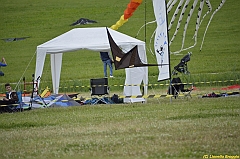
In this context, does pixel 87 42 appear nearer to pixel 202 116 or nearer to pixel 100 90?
pixel 100 90

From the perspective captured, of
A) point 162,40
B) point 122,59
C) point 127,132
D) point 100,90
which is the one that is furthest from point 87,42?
point 127,132

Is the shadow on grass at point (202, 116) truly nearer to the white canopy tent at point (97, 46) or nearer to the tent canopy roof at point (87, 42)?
the white canopy tent at point (97, 46)

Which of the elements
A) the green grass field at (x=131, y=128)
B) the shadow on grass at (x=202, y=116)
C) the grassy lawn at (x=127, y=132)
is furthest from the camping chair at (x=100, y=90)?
the shadow on grass at (x=202, y=116)

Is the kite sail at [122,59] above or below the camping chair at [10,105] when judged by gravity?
above

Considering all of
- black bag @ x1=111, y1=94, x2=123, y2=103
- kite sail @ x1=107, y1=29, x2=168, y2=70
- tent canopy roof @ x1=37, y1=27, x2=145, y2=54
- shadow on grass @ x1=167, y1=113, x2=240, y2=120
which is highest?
tent canopy roof @ x1=37, y1=27, x2=145, y2=54

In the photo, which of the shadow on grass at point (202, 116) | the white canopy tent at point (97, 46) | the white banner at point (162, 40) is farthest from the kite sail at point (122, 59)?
the shadow on grass at point (202, 116)

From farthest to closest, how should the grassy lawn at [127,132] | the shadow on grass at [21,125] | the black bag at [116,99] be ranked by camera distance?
the black bag at [116,99] < the shadow on grass at [21,125] < the grassy lawn at [127,132]

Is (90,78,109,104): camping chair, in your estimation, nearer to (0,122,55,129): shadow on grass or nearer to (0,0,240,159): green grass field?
(0,0,240,159): green grass field

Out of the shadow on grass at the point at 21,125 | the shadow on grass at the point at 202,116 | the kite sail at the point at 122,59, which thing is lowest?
the shadow on grass at the point at 21,125

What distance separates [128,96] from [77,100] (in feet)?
5.59

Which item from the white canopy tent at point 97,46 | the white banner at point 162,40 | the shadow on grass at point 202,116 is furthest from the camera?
the white canopy tent at point 97,46

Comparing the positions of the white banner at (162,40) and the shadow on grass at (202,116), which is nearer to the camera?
the shadow on grass at (202,116)

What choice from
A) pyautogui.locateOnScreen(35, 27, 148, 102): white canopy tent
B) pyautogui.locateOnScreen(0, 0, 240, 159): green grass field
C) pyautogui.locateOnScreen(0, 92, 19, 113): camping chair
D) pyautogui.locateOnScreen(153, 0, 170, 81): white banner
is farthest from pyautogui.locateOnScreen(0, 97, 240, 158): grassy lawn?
pyautogui.locateOnScreen(35, 27, 148, 102): white canopy tent

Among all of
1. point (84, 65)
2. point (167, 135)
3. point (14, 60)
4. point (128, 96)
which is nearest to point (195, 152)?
point (167, 135)
